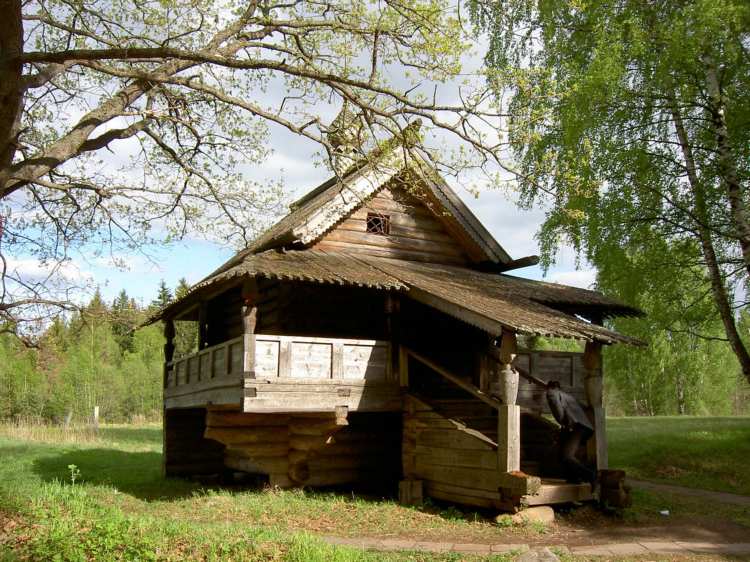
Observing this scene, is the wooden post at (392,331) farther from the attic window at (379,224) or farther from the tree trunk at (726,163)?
the tree trunk at (726,163)

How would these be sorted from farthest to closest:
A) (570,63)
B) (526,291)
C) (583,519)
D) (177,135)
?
(570,63)
(526,291)
(177,135)
(583,519)

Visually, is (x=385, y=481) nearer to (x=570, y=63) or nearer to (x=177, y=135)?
(x=177, y=135)

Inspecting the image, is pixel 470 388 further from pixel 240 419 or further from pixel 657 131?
pixel 657 131

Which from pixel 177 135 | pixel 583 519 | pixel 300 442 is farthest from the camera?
pixel 300 442

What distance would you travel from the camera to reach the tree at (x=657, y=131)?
52.5 ft

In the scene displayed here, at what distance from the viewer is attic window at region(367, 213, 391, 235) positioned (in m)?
16.7

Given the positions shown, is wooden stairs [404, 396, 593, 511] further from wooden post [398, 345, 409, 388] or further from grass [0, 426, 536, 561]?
grass [0, 426, 536, 561]

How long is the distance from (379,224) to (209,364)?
5189 mm

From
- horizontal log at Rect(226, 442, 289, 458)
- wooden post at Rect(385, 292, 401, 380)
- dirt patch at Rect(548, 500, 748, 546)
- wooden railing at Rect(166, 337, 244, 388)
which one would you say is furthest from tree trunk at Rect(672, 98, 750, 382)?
wooden railing at Rect(166, 337, 244, 388)

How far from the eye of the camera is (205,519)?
38.8ft

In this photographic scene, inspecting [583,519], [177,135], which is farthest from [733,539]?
[177,135]

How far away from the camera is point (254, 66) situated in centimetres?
902

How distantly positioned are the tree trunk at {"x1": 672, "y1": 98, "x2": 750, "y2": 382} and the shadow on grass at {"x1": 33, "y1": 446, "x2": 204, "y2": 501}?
13.0 m

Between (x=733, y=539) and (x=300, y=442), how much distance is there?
7712 mm
